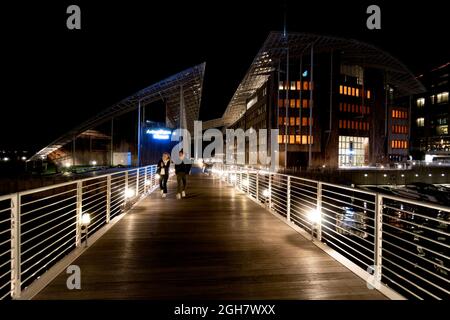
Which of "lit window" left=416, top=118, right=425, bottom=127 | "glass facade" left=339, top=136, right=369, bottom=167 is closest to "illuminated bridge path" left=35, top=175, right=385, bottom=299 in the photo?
"glass facade" left=339, top=136, right=369, bottom=167

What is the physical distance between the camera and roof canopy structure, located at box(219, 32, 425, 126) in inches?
1304

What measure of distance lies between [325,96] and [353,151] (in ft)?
33.0

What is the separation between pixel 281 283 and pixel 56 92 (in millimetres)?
A: 23099

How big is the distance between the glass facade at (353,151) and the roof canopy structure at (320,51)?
11320 millimetres

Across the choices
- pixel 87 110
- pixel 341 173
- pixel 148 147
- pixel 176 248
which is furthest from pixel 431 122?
pixel 176 248

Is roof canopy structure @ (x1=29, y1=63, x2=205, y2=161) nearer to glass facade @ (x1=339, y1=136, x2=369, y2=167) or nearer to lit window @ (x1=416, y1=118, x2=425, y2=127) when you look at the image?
glass facade @ (x1=339, y1=136, x2=369, y2=167)

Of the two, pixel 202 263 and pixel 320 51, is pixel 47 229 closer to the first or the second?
pixel 202 263

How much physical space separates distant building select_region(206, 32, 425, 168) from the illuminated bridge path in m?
29.9

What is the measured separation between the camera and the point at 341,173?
30984 mm

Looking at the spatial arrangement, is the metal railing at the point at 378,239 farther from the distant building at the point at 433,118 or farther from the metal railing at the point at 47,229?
the distant building at the point at 433,118

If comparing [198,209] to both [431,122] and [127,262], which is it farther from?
[431,122]

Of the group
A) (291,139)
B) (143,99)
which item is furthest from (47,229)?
(291,139)

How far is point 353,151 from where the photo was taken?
4216 cm
